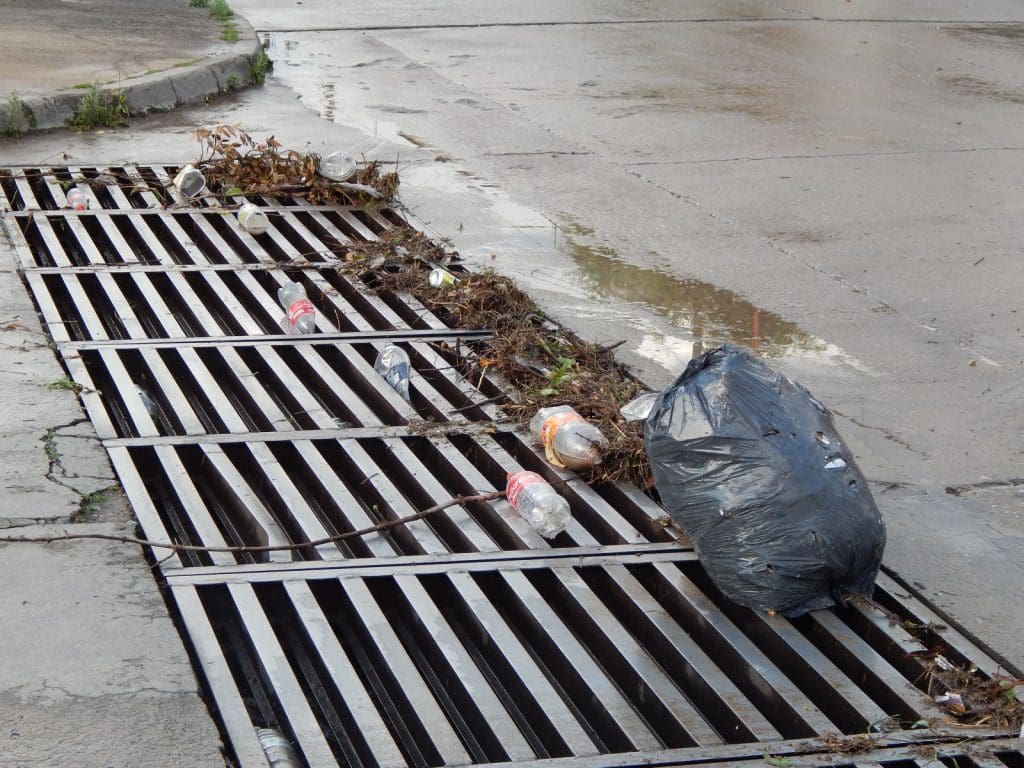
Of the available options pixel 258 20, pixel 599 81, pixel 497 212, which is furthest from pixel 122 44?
pixel 497 212

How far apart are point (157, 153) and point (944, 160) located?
430cm

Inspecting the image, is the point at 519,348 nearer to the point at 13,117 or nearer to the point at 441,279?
the point at 441,279

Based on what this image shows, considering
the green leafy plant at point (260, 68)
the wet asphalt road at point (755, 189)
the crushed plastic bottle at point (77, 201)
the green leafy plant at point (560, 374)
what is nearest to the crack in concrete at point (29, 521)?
the green leafy plant at point (560, 374)

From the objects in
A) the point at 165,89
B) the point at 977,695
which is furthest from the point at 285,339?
the point at 165,89

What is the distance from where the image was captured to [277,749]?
7.07 feet

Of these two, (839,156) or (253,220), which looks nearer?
(253,220)

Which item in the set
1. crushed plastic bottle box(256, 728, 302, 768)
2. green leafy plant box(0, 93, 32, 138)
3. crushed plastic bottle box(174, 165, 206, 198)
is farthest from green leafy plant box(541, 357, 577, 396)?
green leafy plant box(0, 93, 32, 138)

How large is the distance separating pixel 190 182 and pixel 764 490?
11.2 ft

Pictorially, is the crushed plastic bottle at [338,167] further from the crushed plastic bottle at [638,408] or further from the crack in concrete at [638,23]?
the crack in concrete at [638,23]

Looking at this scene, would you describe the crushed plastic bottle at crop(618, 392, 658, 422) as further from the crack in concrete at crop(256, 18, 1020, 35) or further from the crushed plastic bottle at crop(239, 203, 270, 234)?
the crack in concrete at crop(256, 18, 1020, 35)

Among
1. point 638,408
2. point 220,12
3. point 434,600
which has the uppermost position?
point 220,12

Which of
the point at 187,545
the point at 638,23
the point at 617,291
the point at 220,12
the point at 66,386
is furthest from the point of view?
the point at 638,23

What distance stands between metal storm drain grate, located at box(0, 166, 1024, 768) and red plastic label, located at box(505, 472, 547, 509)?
0.19 feet

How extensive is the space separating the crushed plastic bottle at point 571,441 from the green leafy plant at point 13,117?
4.24 metres
